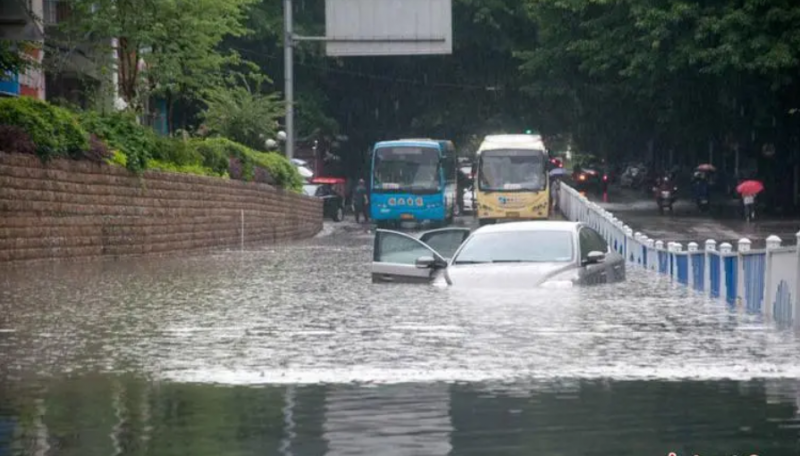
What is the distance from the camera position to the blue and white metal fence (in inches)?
671

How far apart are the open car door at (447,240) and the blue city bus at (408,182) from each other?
34713 millimetres

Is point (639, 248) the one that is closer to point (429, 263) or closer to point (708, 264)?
point (708, 264)

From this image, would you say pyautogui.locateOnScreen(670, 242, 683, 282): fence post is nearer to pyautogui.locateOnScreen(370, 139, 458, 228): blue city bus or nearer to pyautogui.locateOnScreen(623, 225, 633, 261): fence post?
pyautogui.locateOnScreen(623, 225, 633, 261): fence post

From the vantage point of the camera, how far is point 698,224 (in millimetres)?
50719

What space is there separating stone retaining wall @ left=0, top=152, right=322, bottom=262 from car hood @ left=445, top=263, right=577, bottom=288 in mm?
9433

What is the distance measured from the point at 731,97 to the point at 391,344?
4144 cm

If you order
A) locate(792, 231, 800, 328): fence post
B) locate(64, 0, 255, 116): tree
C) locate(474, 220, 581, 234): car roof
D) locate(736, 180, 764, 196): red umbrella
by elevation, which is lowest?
locate(792, 231, 800, 328): fence post

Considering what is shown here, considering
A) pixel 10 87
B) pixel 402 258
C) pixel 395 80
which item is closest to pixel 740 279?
pixel 402 258

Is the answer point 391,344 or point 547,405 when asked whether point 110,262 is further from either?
point 547,405

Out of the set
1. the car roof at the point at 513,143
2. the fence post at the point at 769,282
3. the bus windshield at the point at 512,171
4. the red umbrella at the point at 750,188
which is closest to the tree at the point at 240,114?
the bus windshield at the point at 512,171

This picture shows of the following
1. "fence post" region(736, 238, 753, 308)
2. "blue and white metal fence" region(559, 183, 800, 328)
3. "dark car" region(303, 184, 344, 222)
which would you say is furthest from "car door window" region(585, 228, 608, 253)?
"dark car" region(303, 184, 344, 222)

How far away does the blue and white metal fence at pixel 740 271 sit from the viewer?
55.9 ft

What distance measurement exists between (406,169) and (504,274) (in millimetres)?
39757

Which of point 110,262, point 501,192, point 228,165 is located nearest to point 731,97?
point 501,192
